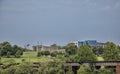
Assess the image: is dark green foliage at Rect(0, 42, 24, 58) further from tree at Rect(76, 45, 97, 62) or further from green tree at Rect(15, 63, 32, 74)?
green tree at Rect(15, 63, 32, 74)

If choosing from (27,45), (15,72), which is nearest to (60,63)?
Answer: (15,72)

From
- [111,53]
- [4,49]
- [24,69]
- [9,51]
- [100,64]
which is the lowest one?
[24,69]

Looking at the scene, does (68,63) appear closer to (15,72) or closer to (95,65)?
(95,65)

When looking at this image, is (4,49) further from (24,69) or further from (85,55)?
(24,69)

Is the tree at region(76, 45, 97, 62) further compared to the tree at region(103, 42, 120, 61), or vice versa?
the tree at region(103, 42, 120, 61)

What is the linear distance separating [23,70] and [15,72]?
1.10 m

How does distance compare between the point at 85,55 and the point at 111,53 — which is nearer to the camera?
the point at 85,55

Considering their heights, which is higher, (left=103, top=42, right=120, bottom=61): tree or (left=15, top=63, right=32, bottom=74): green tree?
(left=103, top=42, right=120, bottom=61): tree

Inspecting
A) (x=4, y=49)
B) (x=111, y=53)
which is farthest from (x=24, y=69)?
(x=4, y=49)

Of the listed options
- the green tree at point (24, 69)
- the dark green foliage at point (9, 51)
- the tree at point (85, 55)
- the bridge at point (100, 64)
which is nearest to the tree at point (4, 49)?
the dark green foliage at point (9, 51)

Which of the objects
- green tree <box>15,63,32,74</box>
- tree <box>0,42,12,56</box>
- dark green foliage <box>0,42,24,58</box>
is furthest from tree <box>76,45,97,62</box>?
tree <box>0,42,12,56</box>

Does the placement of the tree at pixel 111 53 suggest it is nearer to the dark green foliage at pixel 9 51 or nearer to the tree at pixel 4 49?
the dark green foliage at pixel 9 51

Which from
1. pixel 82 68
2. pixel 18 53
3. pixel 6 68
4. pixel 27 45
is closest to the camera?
pixel 82 68

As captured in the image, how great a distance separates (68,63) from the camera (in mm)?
61031
